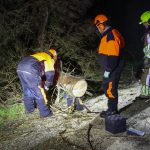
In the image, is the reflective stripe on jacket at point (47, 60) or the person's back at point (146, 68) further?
the person's back at point (146, 68)

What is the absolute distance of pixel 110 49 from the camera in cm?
677

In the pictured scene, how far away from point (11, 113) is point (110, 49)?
3061mm

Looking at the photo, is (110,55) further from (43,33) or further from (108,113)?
(43,33)

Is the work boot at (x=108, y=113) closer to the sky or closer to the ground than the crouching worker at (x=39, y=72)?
closer to the ground

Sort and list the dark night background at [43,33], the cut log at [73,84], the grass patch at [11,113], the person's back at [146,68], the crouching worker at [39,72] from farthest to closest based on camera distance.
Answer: the dark night background at [43,33], the person's back at [146,68], the grass patch at [11,113], the cut log at [73,84], the crouching worker at [39,72]

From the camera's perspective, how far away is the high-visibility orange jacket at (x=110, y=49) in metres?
6.77

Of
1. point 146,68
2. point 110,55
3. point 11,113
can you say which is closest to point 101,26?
point 110,55

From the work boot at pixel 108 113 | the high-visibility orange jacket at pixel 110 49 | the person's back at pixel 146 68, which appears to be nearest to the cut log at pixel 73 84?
the work boot at pixel 108 113

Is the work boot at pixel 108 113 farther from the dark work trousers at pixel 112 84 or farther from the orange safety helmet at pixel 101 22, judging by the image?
the orange safety helmet at pixel 101 22

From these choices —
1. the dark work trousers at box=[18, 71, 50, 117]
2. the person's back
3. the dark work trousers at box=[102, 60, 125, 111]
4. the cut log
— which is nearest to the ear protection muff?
the dark work trousers at box=[102, 60, 125, 111]

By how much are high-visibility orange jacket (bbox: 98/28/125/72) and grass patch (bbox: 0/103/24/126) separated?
100.0 inches

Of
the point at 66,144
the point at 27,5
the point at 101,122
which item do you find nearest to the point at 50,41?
the point at 27,5

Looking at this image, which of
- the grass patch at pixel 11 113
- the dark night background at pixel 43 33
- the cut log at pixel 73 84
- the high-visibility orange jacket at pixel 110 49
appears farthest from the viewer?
the dark night background at pixel 43 33

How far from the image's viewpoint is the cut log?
7840 mm
